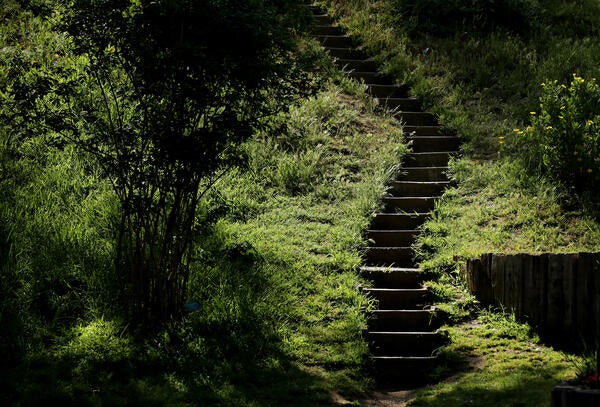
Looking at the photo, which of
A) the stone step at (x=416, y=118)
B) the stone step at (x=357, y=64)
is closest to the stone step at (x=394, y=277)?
the stone step at (x=416, y=118)

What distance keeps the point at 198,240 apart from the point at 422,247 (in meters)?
2.97

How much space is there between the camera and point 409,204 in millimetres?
11273

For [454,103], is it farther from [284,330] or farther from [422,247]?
[284,330]

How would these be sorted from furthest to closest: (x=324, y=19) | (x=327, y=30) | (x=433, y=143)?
1. (x=324, y=19)
2. (x=327, y=30)
3. (x=433, y=143)

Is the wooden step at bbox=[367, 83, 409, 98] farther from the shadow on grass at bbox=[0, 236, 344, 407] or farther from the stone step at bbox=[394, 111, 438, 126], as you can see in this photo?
the shadow on grass at bbox=[0, 236, 344, 407]

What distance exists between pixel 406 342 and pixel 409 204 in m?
3.42

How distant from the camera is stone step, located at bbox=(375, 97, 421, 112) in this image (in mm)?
14117

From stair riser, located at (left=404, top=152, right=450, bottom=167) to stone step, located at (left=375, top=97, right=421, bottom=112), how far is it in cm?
183

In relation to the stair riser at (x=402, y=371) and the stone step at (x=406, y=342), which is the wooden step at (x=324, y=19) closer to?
the stone step at (x=406, y=342)

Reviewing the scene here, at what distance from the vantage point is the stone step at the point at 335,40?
1611 centimetres

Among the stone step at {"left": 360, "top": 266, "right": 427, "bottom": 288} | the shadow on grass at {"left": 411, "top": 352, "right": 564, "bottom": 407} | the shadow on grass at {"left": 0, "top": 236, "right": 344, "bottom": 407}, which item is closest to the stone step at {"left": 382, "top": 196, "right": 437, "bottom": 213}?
→ the stone step at {"left": 360, "top": 266, "right": 427, "bottom": 288}

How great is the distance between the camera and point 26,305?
764cm

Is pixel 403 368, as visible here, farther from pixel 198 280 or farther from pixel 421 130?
pixel 421 130

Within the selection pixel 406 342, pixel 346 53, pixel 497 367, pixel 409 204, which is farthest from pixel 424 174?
pixel 497 367
